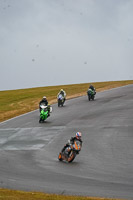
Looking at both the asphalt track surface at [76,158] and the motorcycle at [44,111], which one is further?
the motorcycle at [44,111]

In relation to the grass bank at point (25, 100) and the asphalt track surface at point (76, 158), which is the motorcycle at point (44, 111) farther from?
the grass bank at point (25, 100)

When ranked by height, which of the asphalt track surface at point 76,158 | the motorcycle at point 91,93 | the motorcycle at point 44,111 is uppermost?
the motorcycle at point 91,93

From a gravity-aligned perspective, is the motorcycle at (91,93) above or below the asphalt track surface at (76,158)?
above

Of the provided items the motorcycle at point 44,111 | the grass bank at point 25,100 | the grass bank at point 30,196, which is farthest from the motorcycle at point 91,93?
the grass bank at point 30,196

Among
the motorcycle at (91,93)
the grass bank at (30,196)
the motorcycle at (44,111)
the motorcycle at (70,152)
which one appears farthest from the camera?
the motorcycle at (91,93)

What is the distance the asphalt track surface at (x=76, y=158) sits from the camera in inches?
447

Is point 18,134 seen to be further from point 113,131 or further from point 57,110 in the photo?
point 57,110

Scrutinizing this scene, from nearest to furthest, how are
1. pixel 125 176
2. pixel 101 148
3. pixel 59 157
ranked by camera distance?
pixel 125 176 → pixel 59 157 → pixel 101 148

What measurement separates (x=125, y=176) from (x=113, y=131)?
8532 mm

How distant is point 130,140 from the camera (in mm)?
18344

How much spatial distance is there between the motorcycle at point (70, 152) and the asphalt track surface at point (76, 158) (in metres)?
0.27

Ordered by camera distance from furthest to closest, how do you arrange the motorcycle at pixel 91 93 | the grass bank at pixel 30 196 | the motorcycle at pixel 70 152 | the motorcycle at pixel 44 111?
the motorcycle at pixel 91 93 → the motorcycle at pixel 44 111 → the motorcycle at pixel 70 152 → the grass bank at pixel 30 196

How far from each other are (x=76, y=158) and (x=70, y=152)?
71 centimetres

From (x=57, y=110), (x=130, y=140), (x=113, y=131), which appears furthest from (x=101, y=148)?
(x=57, y=110)
